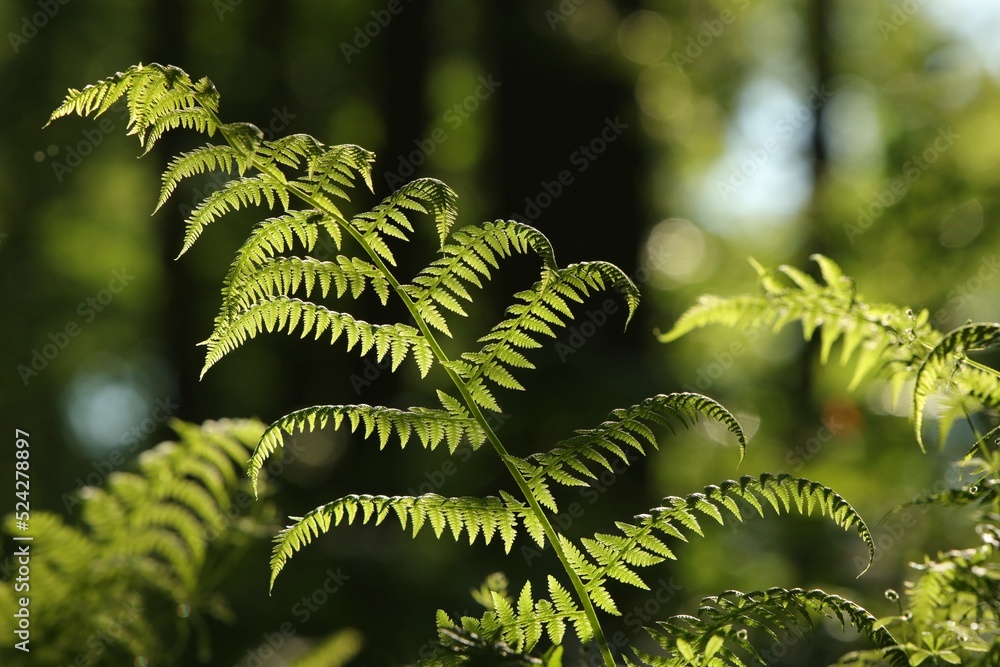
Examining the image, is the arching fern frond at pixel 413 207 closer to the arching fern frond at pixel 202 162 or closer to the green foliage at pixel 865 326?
the arching fern frond at pixel 202 162

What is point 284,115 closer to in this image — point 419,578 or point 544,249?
point 419,578

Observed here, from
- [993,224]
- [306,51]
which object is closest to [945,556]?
[993,224]

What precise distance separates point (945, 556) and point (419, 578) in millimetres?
4154

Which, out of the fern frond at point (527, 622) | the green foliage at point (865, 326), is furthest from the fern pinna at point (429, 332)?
the green foliage at point (865, 326)
